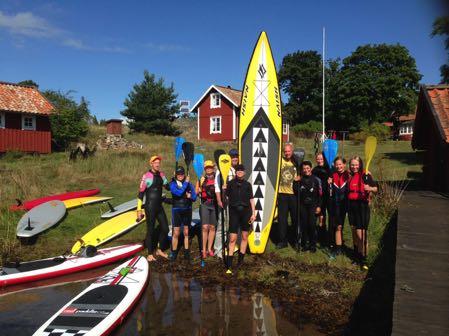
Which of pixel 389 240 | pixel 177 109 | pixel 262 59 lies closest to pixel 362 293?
pixel 389 240

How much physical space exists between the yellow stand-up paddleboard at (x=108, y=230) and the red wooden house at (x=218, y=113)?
814 inches

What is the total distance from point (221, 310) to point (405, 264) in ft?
7.36

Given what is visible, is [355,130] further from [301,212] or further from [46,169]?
[301,212]

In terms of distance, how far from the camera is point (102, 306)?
15.0ft

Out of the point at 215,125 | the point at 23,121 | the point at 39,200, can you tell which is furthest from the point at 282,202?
the point at 215,125

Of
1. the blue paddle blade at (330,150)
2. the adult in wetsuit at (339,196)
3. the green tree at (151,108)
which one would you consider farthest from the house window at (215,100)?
the adult in wetsuit at (339,196)

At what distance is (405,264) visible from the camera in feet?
15.1

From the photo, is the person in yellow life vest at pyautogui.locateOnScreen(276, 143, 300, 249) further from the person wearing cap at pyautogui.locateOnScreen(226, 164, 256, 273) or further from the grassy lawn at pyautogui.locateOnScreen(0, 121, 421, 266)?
the person wearing cap at pyautogui.locateOnScreen(226, 164, 256, 273)

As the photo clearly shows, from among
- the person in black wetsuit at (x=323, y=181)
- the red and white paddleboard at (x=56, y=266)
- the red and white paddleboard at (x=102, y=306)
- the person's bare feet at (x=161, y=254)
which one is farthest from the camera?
the person's bare feet at (x=161, y=254)

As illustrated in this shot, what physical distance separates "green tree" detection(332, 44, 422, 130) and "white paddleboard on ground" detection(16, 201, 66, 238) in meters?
36.1

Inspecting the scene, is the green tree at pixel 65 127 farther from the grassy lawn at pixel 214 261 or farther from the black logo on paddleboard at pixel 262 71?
the black logo on paddleboard at pixel 262 71

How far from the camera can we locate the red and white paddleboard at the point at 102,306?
13.3ft

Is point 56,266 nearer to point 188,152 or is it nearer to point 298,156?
point 188,152

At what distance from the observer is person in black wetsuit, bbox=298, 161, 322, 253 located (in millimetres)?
6277
